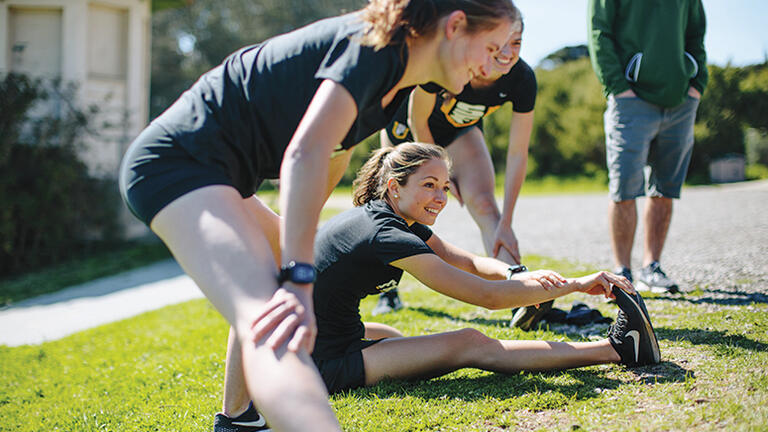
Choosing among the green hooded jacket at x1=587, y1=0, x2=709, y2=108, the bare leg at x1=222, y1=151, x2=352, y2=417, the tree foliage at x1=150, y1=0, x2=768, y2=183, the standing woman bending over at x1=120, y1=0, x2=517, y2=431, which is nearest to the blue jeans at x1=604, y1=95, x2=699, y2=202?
the green hooded jacket at x1=587, y1=0, x2=709, y2=108

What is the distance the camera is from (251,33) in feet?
90.4

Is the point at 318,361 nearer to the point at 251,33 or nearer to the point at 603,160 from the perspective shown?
the point at 603,160

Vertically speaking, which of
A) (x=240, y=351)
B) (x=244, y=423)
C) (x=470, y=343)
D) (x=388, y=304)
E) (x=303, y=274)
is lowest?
(x=388, y=304)

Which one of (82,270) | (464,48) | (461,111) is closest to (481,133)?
(461,111)

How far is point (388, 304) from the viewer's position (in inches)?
187

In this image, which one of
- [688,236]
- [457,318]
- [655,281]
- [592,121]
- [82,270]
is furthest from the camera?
[592,121]

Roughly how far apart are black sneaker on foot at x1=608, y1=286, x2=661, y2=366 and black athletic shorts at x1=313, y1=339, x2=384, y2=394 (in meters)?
1.14

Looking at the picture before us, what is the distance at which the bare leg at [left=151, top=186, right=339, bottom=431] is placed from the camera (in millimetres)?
1552

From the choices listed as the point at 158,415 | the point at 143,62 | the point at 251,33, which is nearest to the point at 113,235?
the point at 143,62

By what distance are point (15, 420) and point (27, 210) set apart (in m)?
6.46

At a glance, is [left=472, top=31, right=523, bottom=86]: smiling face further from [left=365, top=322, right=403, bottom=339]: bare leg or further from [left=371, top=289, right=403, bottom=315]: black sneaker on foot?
[left=371, top=289, right=403, bottom=315]: black sneaker on foot

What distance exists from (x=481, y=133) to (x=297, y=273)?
290 cm

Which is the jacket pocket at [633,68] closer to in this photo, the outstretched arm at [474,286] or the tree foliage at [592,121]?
the outstretched arm at [474,286]

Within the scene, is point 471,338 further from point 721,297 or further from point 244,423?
point 721,297
